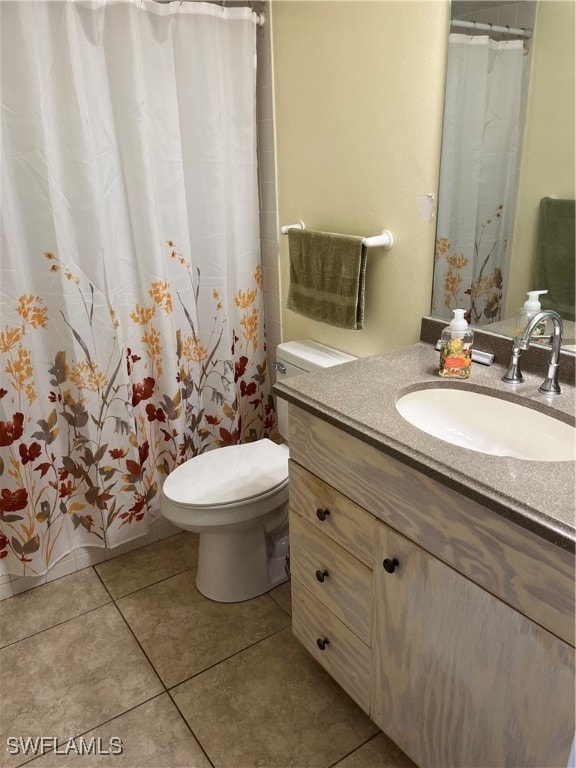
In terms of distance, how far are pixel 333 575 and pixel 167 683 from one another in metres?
0.64

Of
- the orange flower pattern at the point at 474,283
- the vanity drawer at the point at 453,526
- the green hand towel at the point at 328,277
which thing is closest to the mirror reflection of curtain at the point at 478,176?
the orange flower pattern at the point at 474,283

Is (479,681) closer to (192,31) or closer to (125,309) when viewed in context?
(125,309)

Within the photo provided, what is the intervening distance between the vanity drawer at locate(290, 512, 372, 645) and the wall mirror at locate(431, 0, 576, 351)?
669 millimetres

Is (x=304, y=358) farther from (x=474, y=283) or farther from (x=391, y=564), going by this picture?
(x=391, y=564)

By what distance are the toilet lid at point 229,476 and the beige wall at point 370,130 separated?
0.44 meters

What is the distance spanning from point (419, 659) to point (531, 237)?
3.11ft

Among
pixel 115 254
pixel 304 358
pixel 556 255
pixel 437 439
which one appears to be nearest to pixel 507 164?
pixel 556 255

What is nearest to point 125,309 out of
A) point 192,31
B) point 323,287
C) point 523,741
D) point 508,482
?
point 323,287

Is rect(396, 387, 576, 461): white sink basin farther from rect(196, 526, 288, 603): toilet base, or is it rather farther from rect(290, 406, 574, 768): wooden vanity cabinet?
rect(196, 526, 288, 603): toilet base

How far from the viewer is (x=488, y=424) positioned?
1.32m

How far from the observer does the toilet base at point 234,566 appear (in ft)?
6.09

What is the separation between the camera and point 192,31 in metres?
1.77

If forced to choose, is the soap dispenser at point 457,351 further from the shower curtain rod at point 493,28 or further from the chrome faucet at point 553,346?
the shower curtain rod at point 493,28

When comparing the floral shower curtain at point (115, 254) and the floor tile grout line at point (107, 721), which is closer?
the floor tile grout line at point (107, 721)
